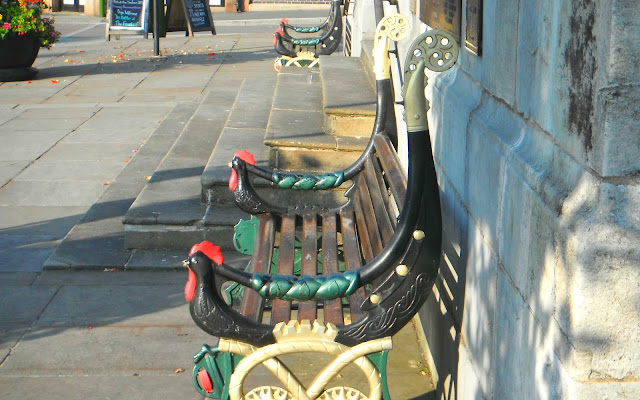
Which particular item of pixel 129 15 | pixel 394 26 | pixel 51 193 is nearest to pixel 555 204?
pixel 394 26

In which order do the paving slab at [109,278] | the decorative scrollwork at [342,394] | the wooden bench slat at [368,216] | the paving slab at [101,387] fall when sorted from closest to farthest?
the decorative scrollwork at [342,394], the wooden bench slat at [368,216], the paving slab at [101,387], the paving slab at [109,278]

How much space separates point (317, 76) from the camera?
9.87 m

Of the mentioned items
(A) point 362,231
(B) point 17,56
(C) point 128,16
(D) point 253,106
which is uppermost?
(C) point 128,16

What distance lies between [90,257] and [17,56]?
356 inches

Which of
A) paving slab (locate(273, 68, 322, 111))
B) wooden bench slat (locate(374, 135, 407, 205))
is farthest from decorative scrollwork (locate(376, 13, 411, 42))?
paving slab (locate(273, 68, 322, 111))

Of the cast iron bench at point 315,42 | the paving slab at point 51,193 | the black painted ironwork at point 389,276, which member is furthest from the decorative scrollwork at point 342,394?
the cast iron bench at point 315,42

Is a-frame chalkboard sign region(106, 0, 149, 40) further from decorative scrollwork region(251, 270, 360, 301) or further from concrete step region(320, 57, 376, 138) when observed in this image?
decorative scrollwork region(251, 270, 360, 301)

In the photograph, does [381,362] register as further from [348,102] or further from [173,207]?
[348,102]

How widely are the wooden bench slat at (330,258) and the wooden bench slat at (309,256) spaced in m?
0.05

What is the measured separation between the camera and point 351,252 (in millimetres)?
4438

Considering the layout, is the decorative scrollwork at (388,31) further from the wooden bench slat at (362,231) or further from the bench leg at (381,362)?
the bench leg at (381,362)

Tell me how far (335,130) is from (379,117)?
6.17 feet

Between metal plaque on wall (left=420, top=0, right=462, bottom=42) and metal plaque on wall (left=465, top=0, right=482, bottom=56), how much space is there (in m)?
0.18

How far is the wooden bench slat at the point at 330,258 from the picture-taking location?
3715 millimetres
